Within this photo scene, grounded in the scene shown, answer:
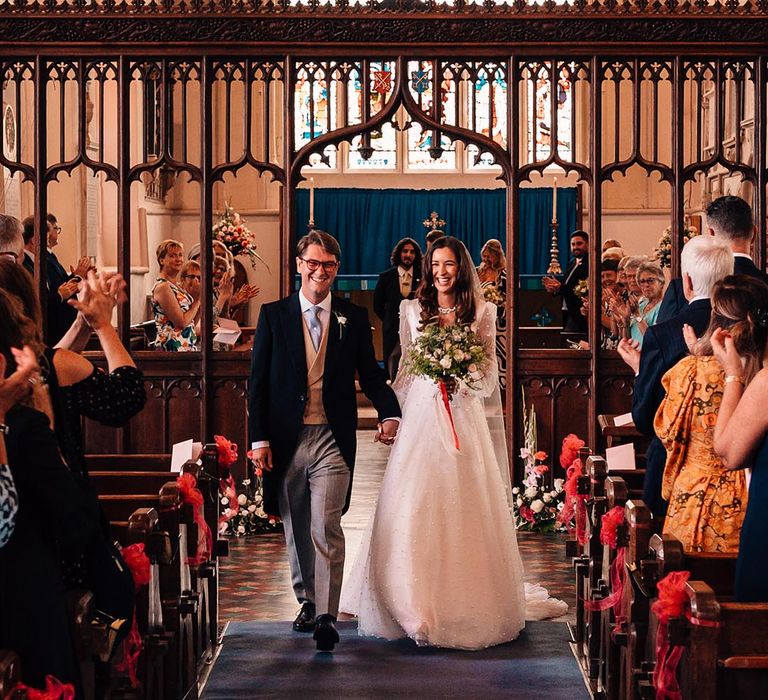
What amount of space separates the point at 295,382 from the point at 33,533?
103 inches

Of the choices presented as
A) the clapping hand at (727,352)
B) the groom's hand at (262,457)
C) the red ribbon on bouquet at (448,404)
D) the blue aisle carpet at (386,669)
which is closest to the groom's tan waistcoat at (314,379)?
the groom's hand at (262,457)

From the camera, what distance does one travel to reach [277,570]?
7254mm

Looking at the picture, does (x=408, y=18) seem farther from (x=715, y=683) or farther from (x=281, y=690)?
(x=715, y=683)

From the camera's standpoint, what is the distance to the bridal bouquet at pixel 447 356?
18.4ft

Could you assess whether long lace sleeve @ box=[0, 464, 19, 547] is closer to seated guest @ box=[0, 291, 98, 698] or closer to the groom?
seated guest @ box=[0, 291, 98, 698]

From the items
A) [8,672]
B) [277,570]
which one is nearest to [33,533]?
[8,672]

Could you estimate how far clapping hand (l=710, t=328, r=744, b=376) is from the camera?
366cm

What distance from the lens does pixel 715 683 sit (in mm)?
3088

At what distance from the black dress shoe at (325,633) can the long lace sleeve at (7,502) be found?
2.80m

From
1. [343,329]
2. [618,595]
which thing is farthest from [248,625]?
[618,595]

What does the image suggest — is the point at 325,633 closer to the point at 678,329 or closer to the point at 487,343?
the point at 487,343

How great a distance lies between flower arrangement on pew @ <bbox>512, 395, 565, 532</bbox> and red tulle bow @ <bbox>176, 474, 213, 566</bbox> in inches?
122

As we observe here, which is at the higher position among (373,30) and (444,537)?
(373,30)

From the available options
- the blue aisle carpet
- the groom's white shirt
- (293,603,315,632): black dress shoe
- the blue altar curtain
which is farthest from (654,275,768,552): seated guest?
the blue altar curtain
